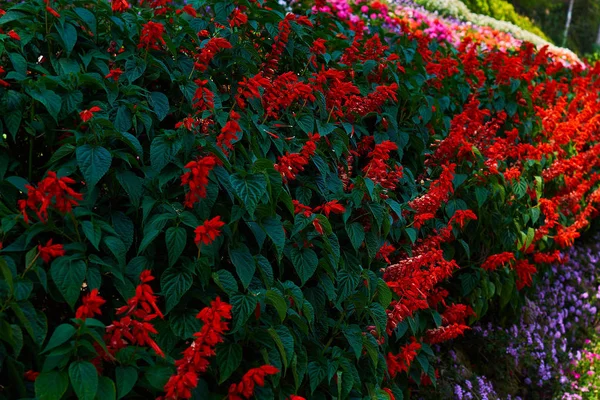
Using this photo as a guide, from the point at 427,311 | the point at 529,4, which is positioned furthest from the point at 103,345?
the point at 529,4

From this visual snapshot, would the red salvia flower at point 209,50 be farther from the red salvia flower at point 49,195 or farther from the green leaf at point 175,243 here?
the red salvia flower at point 49,195

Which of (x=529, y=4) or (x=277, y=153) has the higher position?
(x=277, y=153)

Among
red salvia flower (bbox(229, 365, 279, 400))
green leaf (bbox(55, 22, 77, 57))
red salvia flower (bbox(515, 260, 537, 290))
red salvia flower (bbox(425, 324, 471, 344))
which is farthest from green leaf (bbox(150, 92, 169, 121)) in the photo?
red salvia flower (bbox(515, 260, 537, 290))

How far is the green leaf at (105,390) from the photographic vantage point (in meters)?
1.96

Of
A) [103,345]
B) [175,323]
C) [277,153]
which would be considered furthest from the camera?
[277,153]

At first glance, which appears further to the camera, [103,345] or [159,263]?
[159,263]

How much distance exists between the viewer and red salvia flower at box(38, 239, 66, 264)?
6.67 ft

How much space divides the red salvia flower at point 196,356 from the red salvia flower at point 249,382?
0.16 meters

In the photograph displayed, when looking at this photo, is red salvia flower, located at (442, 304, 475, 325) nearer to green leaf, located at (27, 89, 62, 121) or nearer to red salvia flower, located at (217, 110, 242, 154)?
red salvia flower, located at (217, 110, 242, 154)

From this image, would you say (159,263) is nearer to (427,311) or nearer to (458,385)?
(427,311)

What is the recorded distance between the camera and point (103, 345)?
193cm

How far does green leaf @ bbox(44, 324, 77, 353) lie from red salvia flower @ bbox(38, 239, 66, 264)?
8.6 inches

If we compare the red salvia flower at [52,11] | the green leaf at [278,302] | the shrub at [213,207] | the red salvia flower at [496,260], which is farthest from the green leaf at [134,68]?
the red salvia flower at [496,260]

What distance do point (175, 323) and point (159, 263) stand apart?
0.23 m
